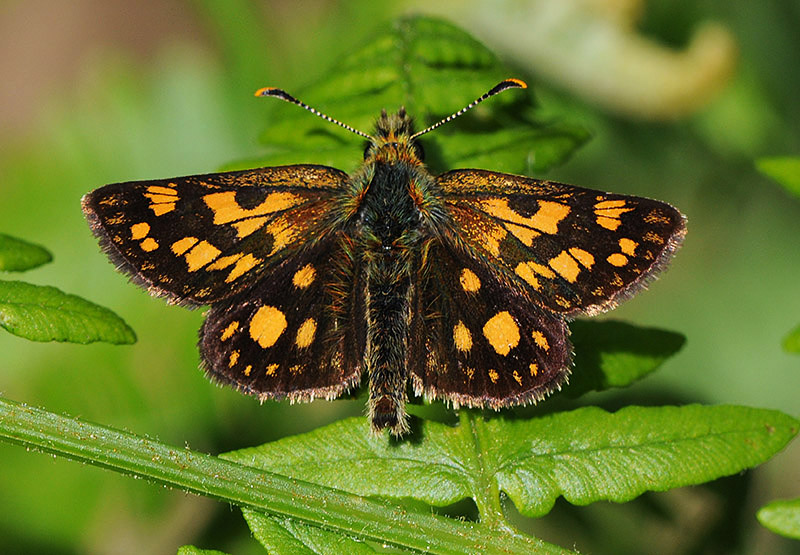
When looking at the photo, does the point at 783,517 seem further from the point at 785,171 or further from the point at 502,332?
the point at 785,171

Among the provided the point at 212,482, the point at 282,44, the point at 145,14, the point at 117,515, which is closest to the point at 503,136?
the point at 212,482

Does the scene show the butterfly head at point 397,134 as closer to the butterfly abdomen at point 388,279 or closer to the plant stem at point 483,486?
the butterfly abdomen at point 388,279

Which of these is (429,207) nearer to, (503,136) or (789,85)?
(503,136)

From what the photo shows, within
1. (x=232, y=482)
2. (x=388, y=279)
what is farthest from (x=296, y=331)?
(x=232, y=482)

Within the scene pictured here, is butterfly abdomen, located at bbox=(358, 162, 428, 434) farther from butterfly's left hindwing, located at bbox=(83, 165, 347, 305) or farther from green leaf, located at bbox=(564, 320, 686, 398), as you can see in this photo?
green leaf, located at bbox=(564, 320, 686, 398)

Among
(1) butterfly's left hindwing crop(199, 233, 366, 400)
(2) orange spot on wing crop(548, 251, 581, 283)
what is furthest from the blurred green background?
(2) orange spot on wing crop(548, 251, 581, 283)

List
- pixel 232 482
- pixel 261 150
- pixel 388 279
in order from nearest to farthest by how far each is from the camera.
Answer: pixel 232 482
pixel 388 279
pixel 261 150
